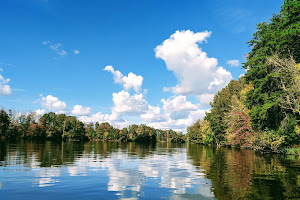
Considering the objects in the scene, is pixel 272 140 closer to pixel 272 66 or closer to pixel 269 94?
pixel 269 94

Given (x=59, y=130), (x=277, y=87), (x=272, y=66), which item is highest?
(x=272, y=66)

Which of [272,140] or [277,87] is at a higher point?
[277,87]

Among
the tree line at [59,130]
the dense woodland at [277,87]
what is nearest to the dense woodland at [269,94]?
the dense woodland at [277,87]

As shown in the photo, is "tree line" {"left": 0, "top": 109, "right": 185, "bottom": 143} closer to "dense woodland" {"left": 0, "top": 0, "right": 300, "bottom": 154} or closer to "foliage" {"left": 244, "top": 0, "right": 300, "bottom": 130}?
"dense woodland" {"left": 0, "top": 0, "right": 300, "bottom": 154}

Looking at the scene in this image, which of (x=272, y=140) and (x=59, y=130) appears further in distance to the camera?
(x=59, y=130)

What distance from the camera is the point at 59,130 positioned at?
12538cm

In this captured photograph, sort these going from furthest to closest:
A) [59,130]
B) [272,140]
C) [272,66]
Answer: [59,130], [272,140], [272,66]

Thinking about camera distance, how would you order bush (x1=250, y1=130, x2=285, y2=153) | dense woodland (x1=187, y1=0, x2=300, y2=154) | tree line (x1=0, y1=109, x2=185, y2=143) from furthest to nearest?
tree line (x1=0, y1=109, x2=185, y2=143)
bush (x1=250, y1=130, x2=285, y2=153)
dense woodland (x1=187, y1=0, x2=300, y2=154)

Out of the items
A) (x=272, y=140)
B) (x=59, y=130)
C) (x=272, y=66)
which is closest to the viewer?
(x=272, y=66)

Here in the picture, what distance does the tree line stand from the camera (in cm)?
10287

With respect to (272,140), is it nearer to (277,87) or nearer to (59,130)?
(277,87)

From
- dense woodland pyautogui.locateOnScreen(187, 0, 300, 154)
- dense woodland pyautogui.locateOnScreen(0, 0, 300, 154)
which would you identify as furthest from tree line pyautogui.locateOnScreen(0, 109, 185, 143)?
dense woodland pyautogui.locateOnScreen(187, 0, 300, 154)

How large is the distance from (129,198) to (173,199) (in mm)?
1951

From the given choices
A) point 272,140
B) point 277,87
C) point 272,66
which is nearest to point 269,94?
point 277,87
